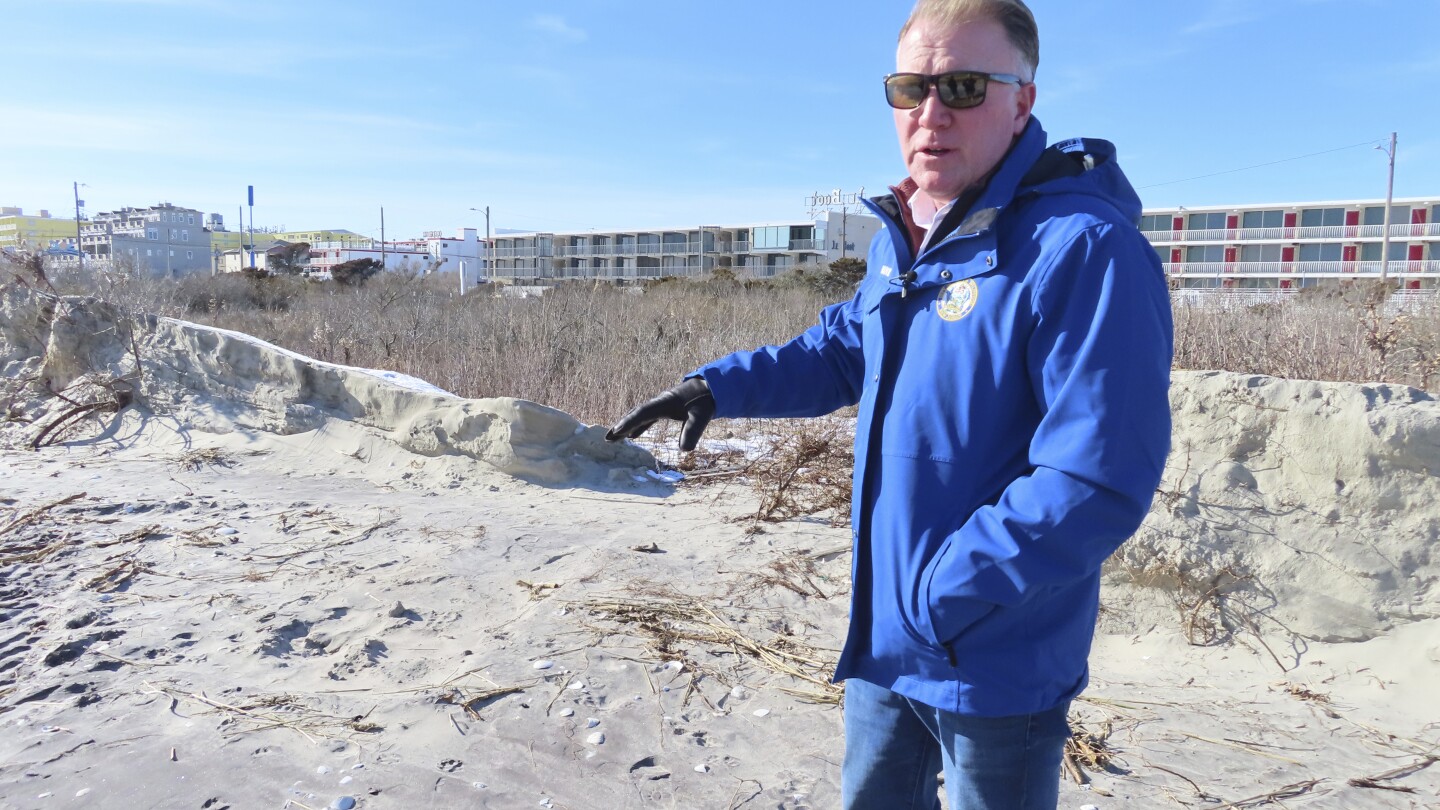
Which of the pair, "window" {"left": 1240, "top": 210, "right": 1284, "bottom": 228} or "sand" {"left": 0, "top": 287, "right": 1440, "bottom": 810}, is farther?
"window" {"left": 1240, "top": 210, "right": 1284, "bottom": 228}

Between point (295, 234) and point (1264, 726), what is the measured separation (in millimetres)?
131928

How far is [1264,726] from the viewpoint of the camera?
330 centimetres

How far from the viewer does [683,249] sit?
220 ft

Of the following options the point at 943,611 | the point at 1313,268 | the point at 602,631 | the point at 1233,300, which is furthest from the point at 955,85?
the point at 1313,268

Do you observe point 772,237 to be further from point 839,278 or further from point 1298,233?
point 839,278

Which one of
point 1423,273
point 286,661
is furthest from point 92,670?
point 1423,273

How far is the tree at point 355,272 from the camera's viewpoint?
3163cm

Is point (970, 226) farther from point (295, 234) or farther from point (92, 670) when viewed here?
point (295, 234)

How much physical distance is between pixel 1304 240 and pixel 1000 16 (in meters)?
63.4

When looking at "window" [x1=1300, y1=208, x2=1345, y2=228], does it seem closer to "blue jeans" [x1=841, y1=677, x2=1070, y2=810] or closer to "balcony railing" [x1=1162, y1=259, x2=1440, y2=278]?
"balcony railing" [x1=1162, y1=259, x2=1440, y2=278]

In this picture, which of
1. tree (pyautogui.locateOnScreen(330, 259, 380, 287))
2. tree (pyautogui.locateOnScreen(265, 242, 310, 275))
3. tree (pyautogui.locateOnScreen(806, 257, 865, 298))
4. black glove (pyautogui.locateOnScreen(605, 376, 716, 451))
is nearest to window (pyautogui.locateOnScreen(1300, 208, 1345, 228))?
tree (pyautogui.locateOnScreen(806, 257, 865, 298))

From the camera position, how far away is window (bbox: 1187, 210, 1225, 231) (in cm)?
5862

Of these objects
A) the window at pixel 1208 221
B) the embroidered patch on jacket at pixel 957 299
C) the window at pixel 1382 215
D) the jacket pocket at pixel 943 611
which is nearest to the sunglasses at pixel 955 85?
the embroidered patch on jacket at pixel 957 299

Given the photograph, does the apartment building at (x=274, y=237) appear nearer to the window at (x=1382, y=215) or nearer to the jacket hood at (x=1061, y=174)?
the window at (x=1382, y=215)
